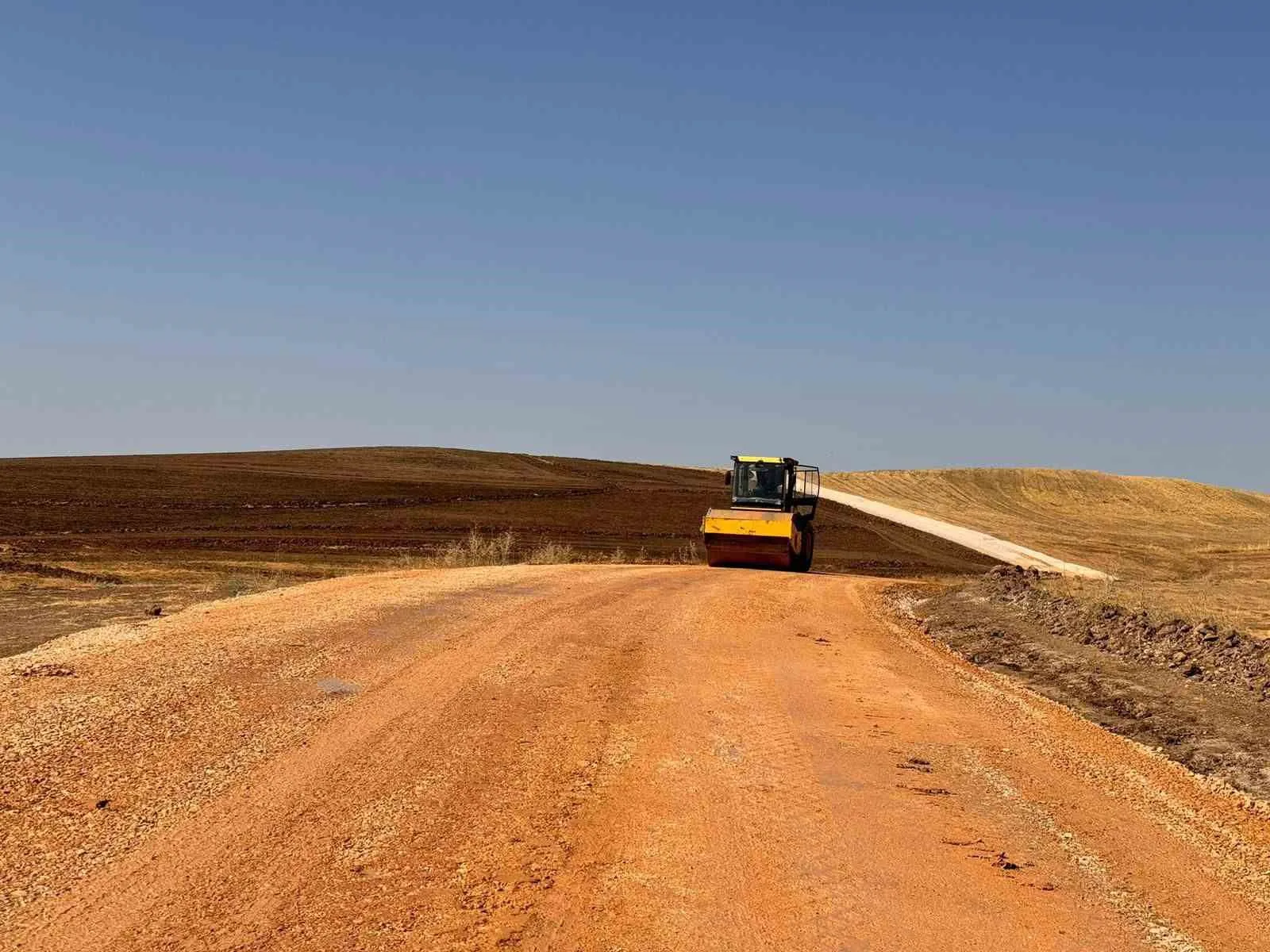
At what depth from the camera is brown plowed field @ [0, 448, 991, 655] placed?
22172 mm

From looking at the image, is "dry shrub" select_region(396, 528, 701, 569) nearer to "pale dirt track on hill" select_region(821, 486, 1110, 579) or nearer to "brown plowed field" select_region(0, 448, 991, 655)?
"brown plowed field" select_region(0, 448, 991, 655)

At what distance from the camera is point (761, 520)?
28.9 m

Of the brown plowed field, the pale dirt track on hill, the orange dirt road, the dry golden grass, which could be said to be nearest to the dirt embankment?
the orange dirt road

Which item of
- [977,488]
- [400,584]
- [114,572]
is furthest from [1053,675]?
[977,488]

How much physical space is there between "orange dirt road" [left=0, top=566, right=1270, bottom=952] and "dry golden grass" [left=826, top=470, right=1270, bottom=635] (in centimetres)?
1297

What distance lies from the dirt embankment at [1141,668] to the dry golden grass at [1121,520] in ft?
12.6

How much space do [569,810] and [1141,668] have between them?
8672 millimetres

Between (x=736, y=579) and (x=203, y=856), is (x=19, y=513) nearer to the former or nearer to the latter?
(x=736, y=579)

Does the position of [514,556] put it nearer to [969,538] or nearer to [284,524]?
[284,524]

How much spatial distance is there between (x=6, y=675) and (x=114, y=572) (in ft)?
67.2

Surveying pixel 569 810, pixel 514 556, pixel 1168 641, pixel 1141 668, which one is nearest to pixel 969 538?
pixel 514 556


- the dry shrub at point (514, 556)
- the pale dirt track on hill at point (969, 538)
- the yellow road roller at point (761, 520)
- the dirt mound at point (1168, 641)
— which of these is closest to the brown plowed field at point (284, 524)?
the dry shrub at point (514, 556)

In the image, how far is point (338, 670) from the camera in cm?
1032

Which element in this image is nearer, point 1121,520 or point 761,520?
point 761,520
